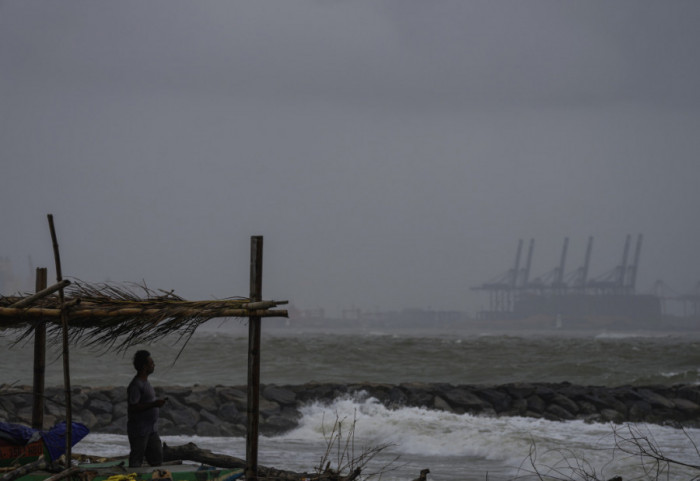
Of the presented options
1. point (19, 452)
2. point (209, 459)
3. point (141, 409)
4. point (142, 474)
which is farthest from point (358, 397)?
point (19, 452)

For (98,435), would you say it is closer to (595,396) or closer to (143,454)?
(143,454)

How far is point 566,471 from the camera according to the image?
14.7 m

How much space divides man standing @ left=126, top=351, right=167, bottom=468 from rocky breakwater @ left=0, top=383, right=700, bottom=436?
1085 cm

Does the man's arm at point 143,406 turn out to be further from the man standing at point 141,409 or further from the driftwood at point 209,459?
the driftwood at point 209,459

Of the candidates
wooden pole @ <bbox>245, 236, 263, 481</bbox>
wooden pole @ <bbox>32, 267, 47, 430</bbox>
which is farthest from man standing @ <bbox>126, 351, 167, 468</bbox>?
wooden pole @ <bbox>32, 267, 47, 430</bbox>

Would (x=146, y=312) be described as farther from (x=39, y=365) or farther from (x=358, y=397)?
(x=358, y=397)

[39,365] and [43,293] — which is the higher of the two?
[43,293]

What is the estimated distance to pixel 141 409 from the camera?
8359 mm

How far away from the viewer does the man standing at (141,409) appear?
8281 mm

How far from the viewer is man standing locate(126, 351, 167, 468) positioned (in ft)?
27.2

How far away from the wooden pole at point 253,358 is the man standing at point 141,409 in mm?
1115

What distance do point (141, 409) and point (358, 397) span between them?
15.3 metres

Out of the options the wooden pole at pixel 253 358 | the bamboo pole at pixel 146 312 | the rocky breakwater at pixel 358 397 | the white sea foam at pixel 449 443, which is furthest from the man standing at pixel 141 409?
the rocky breakwater at pixel 358 397

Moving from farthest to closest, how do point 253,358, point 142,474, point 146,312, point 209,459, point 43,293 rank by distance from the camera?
point 209,459 → point 142,474 → point 253,358 → point 146,312 → point 43,293
